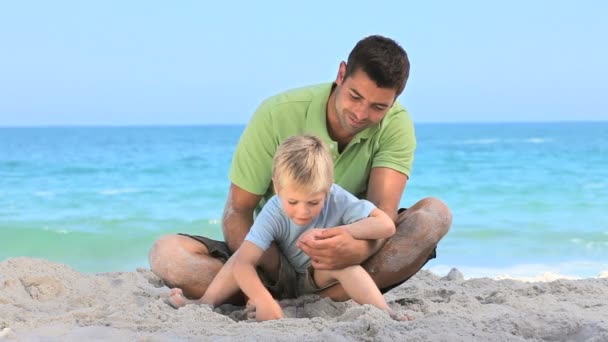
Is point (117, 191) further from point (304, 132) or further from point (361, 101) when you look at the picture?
point (361, 101)

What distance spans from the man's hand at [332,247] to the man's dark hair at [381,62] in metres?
0.61

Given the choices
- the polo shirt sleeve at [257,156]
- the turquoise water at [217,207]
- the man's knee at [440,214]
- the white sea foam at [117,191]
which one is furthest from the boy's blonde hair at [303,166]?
the white sea foam at [117,191]

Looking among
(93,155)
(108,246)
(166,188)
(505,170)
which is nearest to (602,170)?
(505,170)

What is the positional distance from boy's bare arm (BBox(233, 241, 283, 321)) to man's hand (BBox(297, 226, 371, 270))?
20 cm

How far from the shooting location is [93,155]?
72.0 ft

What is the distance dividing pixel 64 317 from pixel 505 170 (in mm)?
14092

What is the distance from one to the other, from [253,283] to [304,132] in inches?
28.0

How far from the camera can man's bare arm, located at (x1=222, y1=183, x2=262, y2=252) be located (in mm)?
3402

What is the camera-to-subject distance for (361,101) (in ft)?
10.1

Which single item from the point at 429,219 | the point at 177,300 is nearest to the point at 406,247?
the point at 429,219

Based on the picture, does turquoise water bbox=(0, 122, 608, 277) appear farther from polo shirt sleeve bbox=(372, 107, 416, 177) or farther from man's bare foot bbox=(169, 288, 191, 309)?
man's bare foot bbox=(169, 288, 191, 309)

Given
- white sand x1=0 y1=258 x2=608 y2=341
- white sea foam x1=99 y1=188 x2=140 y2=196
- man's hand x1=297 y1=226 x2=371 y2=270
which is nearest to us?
white sand x1=0 y1=258 x2=608 y2=341

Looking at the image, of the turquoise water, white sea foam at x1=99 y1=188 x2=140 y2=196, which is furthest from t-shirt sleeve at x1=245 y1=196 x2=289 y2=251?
white sea foam at x1=99 y1=188 x2=140 y2=196

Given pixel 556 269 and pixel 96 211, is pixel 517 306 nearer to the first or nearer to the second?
pixel 556 269
